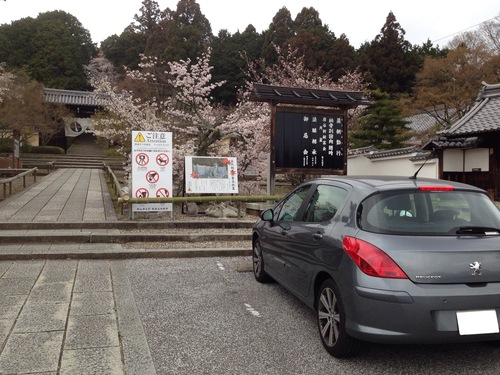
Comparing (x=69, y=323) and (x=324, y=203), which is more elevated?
(x=324, y=203)

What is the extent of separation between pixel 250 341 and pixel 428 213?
1.84 metres

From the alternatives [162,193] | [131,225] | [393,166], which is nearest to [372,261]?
[131,225]

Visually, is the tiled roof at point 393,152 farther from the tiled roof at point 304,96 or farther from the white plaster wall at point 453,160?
the tiled roof at point 304,96

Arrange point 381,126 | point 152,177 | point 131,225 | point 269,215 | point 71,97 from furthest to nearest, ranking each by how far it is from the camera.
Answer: point 71,97 → point 381,126 → point 152,177 → point 131,225 → point 269,215

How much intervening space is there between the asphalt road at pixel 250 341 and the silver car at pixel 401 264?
26 cm

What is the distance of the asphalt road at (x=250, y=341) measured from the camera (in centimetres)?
311

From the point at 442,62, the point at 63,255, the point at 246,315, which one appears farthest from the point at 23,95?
the point at 246,315

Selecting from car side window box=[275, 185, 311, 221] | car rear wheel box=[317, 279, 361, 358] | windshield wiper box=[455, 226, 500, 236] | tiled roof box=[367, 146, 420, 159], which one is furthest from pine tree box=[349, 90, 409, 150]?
car rear wheel box=[317, 279, 361, 358]

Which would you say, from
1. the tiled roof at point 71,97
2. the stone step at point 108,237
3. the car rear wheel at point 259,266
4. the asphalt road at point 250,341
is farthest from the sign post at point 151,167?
the tiled roof at point 71,97

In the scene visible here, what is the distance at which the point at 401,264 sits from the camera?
112 inches

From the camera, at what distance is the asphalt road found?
3.11 metres

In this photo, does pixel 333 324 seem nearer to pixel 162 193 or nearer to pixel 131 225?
pixel 131 225

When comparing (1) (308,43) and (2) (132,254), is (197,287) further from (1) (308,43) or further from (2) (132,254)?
(1) (308,43)

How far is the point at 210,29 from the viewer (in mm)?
49406
